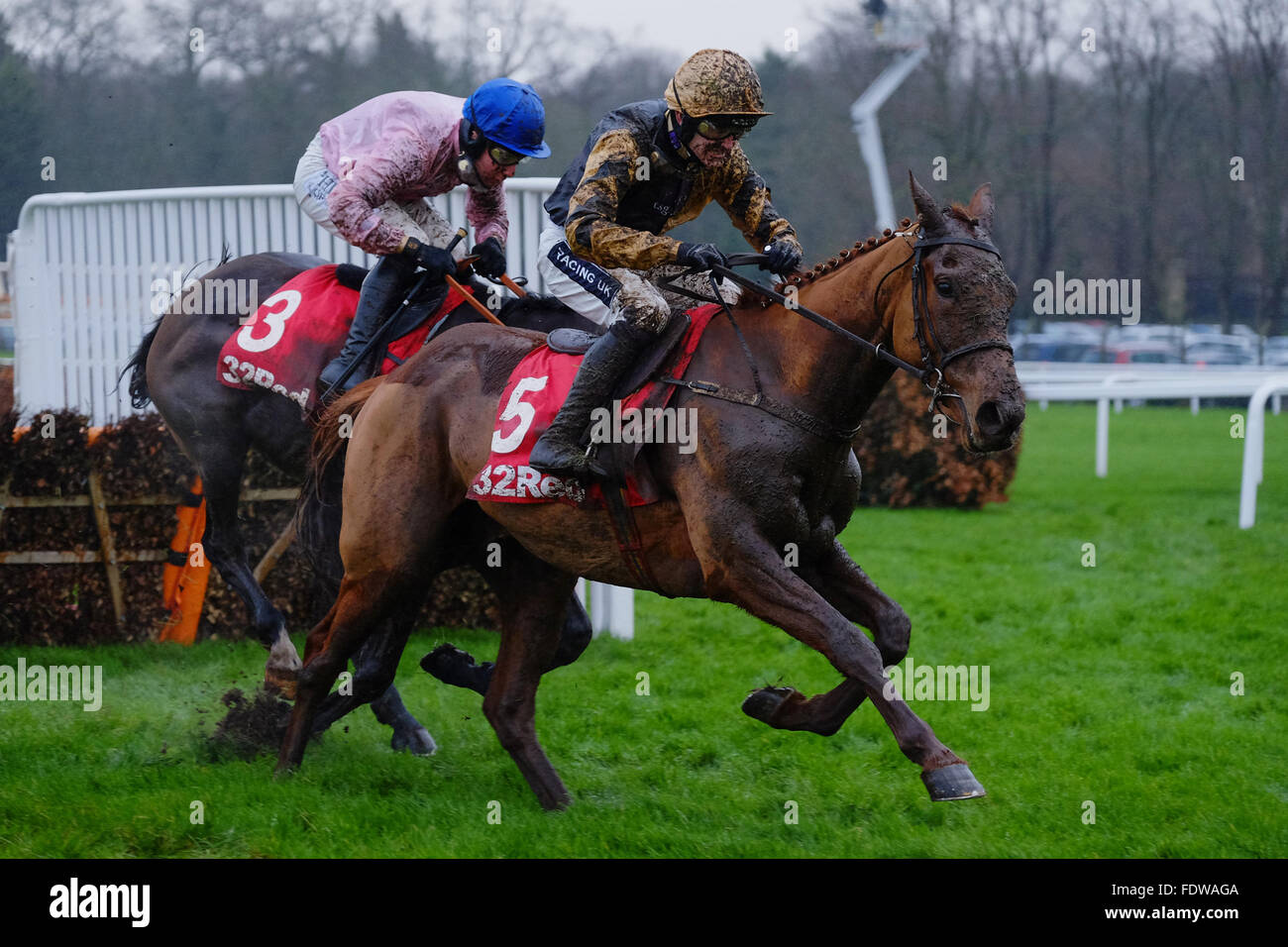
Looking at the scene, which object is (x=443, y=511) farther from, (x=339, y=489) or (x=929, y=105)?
(x=929, y=105)

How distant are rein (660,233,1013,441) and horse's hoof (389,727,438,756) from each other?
2053 mm

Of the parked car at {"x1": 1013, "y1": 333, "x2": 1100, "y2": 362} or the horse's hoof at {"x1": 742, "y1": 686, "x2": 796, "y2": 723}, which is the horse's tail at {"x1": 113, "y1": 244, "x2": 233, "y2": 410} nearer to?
the horse's hoof at {"x1": 742, "y1": 686, "x2": 796, "y2": 723}

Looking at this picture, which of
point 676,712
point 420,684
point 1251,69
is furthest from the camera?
point 1251,69

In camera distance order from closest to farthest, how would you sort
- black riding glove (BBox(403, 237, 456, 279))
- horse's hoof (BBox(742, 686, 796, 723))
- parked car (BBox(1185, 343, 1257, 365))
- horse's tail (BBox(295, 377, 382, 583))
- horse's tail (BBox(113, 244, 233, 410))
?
horse's hoof (BBox(742, 686, 796, 723)) → horse's tail (BBox(295, 377, 382, 583)) → black riding glove (BBox(403, 237, 456, 279)) → horse's tail (BBox(113, 244, 233, 410)) → parked car (BBox(1185, 343, 1257, 365))

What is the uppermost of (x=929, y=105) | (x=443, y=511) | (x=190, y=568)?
(x=929, y=105)

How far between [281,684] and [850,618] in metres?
2.22

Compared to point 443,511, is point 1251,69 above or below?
above

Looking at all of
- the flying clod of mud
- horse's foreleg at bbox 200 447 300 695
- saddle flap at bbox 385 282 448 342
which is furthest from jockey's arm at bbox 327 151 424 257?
the flying clod of mud

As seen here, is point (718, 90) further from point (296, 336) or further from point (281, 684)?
point (281, 684)

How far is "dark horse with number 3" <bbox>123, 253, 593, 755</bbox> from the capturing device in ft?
17.7

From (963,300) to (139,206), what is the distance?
6540mm

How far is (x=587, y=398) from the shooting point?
4.09m

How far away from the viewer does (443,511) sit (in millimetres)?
4523
